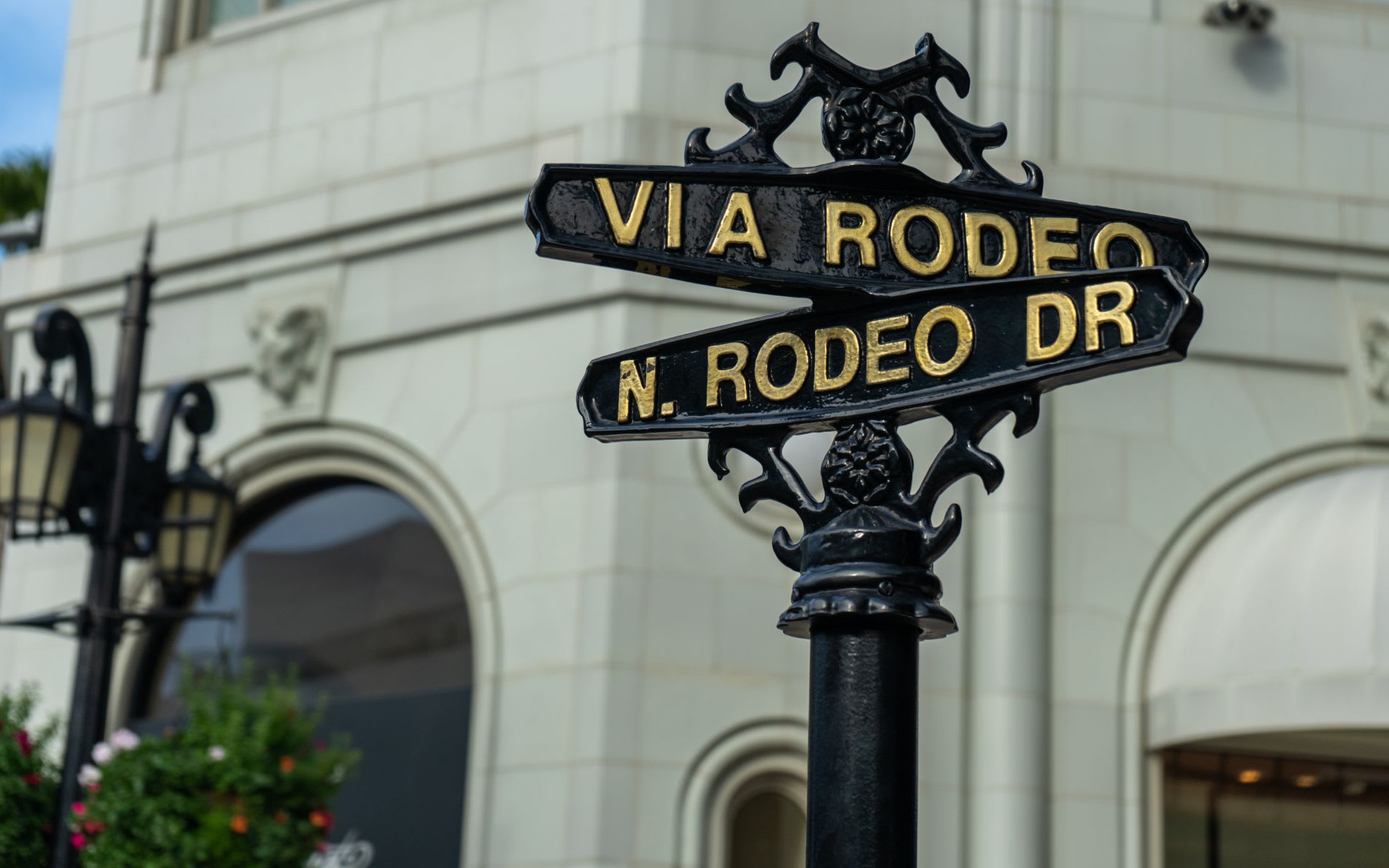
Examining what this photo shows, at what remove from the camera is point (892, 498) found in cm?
414

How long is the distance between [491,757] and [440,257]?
359 cm

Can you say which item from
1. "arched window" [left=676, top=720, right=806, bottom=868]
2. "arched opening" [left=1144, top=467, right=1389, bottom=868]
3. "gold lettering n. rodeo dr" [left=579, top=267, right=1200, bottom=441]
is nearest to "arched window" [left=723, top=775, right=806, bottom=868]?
"arched window" [left=676, top=720, right=806, bottom=868]

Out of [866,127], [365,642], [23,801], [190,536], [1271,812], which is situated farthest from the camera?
[365,642]

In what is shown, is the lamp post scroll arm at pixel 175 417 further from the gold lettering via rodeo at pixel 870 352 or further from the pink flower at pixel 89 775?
the gold lettering via rodeo at pixel 870 352

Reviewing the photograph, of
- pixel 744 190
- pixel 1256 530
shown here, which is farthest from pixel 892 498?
pixel 1256 530

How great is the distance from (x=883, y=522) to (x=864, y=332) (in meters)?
0.42

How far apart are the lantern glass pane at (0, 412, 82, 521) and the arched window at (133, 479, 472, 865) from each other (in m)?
3.45

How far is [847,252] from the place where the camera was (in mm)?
4250

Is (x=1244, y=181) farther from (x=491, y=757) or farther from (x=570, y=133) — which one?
(x=491, y=757)

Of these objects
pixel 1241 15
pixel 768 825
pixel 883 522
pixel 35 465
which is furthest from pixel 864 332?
pixel 1241 15

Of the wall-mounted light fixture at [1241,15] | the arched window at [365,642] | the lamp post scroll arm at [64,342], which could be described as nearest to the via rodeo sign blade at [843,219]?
the lamp post scroll arm at [64,342]

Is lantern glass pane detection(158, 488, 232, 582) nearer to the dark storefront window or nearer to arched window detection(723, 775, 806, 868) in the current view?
arched window detection(723, 775, 806, 868)

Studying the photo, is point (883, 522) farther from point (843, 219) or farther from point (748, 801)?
point (748, 801)

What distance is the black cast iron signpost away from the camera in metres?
4.00
